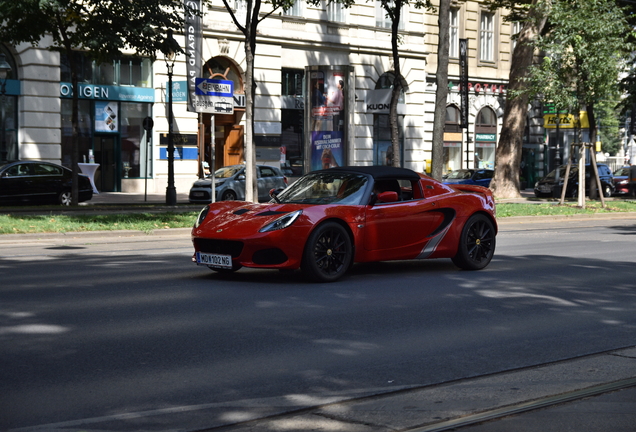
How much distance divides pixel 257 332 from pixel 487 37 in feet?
140

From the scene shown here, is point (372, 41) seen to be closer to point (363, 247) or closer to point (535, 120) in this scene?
point (535, 120)

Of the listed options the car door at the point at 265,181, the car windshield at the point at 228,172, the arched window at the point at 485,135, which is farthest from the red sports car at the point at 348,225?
the arched window at the point at 485,135

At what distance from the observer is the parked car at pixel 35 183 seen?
82.7 ft

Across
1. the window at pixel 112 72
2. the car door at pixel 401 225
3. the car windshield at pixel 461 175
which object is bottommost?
the car door at pixel 401 225

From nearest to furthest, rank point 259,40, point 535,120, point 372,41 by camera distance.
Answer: point 259,40, point 372,41, point 535,120

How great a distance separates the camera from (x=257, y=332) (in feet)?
23.7

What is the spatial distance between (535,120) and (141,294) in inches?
1721

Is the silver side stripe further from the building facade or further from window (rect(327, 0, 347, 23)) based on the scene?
window (rect(327, 0, 347, 23))

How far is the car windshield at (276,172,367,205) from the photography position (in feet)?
34.6

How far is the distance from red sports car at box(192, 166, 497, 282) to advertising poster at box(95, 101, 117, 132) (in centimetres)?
2339

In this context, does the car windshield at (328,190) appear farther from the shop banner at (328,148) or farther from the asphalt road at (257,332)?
the shop banner at (328,148)

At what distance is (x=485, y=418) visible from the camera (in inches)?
192

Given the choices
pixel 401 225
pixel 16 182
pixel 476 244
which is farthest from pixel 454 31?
pixel 401 225

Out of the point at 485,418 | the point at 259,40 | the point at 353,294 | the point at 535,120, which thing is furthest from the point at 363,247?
the point at 535,120
